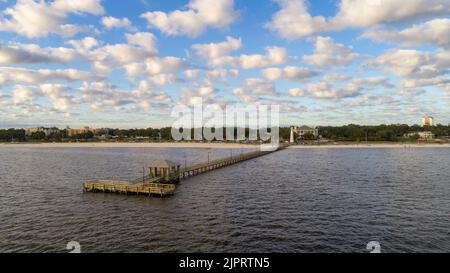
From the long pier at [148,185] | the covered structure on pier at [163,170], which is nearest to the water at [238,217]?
the long pier at [148,185]

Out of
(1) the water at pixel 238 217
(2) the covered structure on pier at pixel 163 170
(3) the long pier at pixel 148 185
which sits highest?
(2) the covered structure on pier at pixel 163 170

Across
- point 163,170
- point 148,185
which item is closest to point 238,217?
point 148,185

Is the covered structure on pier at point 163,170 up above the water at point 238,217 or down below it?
above

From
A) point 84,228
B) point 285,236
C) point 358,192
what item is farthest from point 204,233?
point 358,192

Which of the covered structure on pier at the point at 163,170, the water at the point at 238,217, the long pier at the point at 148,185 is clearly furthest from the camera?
the covered structure on pier at the point at 163,170

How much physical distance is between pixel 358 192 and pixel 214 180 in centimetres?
2413

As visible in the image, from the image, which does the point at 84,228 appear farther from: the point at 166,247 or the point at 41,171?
the point at 41,171

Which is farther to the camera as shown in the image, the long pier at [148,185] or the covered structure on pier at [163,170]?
the covered structure on pier at [163,170]

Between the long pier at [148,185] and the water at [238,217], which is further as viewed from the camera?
the long pier at [148,185]

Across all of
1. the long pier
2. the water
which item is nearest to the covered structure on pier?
the long pier

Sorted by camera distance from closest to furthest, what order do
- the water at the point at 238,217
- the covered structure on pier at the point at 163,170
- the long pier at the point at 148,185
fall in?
the water at the point at 238,217
the long pier at the point at 148,185
the covered structure on pier at the point at 163,170

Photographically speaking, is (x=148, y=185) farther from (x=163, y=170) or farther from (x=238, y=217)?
(x=238, y=217)

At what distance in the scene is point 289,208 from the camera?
3738 centimetres

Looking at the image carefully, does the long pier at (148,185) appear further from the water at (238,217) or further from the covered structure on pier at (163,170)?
the water at (238,217)
